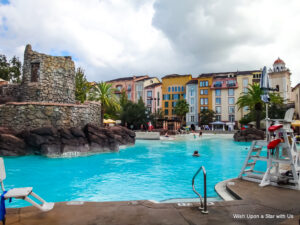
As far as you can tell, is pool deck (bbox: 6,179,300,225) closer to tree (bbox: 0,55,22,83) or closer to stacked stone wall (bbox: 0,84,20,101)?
stacked stone wall (bbox: 0,84,20,101)

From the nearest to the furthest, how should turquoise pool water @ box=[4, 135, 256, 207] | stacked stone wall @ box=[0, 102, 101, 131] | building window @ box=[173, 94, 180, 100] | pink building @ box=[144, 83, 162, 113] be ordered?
1. turquoise pool water @ box=[4, 135, 256, 207]
2. stacked stone wall @ box=[0, 102, 101, 131]
3. pink building @ box=[144, 83, 162, 113]
4. building window @ box=[173, 94, 180, 100]

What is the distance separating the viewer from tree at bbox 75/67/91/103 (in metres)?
35.2

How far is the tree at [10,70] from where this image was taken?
41.3m

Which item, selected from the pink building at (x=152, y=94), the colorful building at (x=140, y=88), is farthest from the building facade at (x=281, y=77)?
the colorful building at (x=140, y=88)

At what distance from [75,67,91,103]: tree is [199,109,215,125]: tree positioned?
3940 cm

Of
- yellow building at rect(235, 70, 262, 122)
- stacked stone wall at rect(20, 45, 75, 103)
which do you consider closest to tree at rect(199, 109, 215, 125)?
yellow building at rect(235, 70, 262, 122)

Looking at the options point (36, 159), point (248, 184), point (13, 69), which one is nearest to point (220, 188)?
point (248, 184)

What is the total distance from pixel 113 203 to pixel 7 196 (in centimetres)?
190

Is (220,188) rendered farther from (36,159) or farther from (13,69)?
(13,69)

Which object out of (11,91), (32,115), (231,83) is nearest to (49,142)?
(32,115)

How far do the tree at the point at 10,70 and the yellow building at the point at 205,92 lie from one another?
49.0 m

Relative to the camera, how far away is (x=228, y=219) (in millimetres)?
3611

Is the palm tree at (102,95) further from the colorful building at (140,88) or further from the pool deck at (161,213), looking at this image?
the colorful building at (140,88)

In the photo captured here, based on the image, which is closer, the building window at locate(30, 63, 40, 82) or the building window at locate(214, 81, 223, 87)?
the building window at locate(30, 63, 40, 82)
